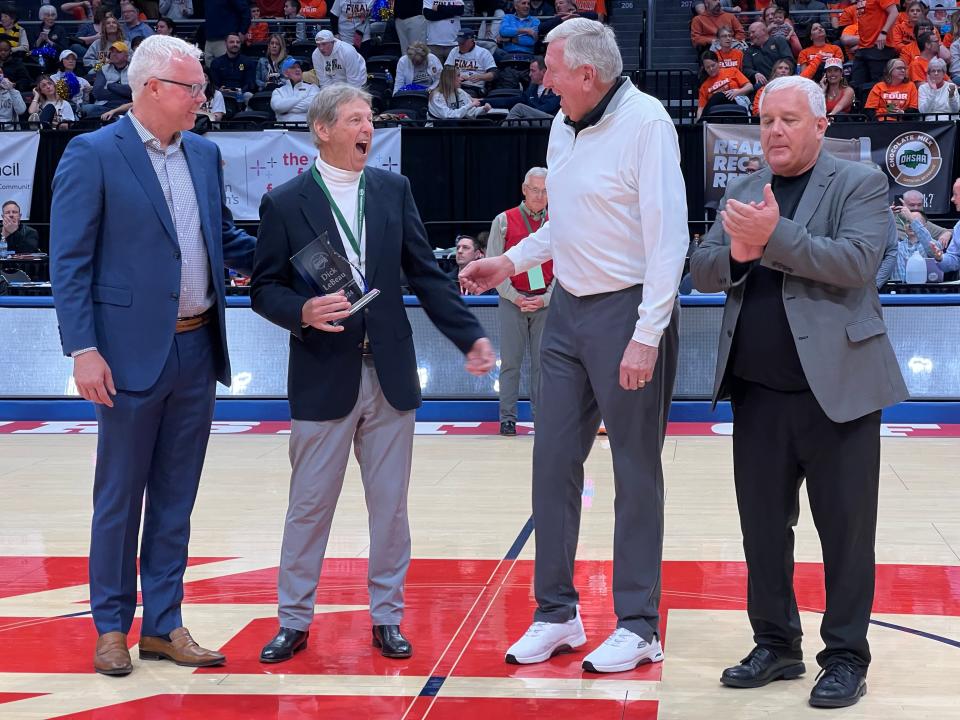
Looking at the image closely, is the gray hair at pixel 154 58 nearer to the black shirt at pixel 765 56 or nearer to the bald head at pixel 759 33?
the black shirt at pixel 765 56

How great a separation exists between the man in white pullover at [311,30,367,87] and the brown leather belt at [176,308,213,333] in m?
11.2

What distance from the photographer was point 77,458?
315 inches

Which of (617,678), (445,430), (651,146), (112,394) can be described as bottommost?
(445,430)

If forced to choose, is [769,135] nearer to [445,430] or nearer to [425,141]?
[445,430]

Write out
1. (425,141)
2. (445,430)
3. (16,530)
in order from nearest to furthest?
1. (16,530)
2. (445,430)
3. (425,141)

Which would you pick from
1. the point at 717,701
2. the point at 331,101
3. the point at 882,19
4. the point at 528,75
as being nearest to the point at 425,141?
the point at 528,75

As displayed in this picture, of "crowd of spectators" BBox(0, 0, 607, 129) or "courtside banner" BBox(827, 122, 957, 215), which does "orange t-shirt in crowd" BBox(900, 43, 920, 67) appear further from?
"crowd of spectators" BBox(0, 0, 607, 129)

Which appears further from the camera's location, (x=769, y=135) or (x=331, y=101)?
(x=331, y=101)

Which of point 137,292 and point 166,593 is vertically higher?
point 137,292

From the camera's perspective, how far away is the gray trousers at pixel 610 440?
12.4ft

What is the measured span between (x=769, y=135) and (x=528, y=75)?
12.3 meters

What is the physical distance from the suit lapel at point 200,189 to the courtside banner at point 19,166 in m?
11.5

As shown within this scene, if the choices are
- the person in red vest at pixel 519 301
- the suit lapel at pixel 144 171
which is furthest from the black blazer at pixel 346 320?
the person in red vest at pixel 519 301

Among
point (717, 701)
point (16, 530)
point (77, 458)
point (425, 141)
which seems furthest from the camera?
point (425, 141)
